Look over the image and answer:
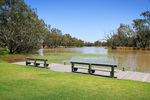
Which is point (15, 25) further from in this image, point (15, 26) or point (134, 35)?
point (134, 35)

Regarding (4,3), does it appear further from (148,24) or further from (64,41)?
(64,41)

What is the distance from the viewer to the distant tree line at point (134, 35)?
2591 inches

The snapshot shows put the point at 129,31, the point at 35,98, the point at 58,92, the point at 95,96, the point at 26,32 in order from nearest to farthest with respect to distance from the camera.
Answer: the point at 35,98, the point at 95,96, the point at 58,92, the point at 26,32, the point at 129,31

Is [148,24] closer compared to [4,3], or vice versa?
[4,3]

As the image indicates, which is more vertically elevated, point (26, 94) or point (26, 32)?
point (26, 32)

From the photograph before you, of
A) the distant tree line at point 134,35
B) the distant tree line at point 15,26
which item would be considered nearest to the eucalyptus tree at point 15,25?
the distant tree line at point 15,26

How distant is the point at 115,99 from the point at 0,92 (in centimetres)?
348

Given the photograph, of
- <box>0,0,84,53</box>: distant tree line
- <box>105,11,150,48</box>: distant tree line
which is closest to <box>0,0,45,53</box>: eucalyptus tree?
<box>0,0,84,53</box>: distant tree line

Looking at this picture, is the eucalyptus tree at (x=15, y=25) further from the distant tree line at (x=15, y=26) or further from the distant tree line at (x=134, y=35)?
the distant tree line at (x=134, y=35)

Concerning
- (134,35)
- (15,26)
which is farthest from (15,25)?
(134,35)

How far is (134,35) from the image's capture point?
71.9 metres

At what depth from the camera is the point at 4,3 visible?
25.0 metres

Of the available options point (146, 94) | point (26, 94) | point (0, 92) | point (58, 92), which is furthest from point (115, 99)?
point (0, 92)

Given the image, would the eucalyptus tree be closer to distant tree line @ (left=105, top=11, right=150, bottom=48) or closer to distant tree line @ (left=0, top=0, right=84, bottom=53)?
distant tree line @ (left=0, top=0, right=84, bottom=53)
